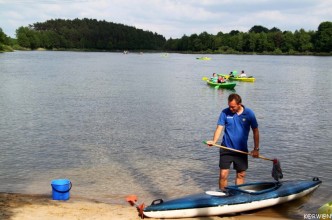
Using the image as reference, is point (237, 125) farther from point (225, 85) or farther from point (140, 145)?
point (225, 85)

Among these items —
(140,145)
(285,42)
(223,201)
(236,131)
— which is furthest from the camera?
(285,42)

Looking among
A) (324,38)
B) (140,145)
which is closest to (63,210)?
(140,145)

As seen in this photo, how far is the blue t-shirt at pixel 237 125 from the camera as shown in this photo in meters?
8.38

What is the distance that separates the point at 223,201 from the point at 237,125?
1518 mm

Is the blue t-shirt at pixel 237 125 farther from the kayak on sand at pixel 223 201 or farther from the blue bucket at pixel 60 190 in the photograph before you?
the blue bucket at pixel 60 190

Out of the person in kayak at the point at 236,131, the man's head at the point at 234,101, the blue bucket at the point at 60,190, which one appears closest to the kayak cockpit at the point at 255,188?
the person in kayak at the point at 236,131

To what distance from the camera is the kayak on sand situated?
319 inches

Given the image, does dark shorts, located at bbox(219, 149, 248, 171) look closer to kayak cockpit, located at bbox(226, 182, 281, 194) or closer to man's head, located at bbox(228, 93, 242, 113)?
kayak cockpit, located at bbox(226, 182, 281, 194)

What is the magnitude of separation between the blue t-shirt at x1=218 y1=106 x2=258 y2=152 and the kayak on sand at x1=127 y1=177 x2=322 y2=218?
3.09 feet

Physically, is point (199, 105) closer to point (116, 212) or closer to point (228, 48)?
point (116, 212)

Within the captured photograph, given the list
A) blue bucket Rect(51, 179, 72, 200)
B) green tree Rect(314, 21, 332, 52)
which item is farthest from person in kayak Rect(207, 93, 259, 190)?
green tree Rect(314, 21, 332, 52)

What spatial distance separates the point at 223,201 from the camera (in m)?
8.32

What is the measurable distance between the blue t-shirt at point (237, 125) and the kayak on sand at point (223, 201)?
941 millimetres

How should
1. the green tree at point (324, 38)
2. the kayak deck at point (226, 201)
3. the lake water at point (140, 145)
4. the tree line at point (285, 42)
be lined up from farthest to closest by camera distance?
the tree line at point (285, 42) → the green tree at point (324, 38) → the lake water at point (140, 145) → the kayak deck at point (226, 201)
